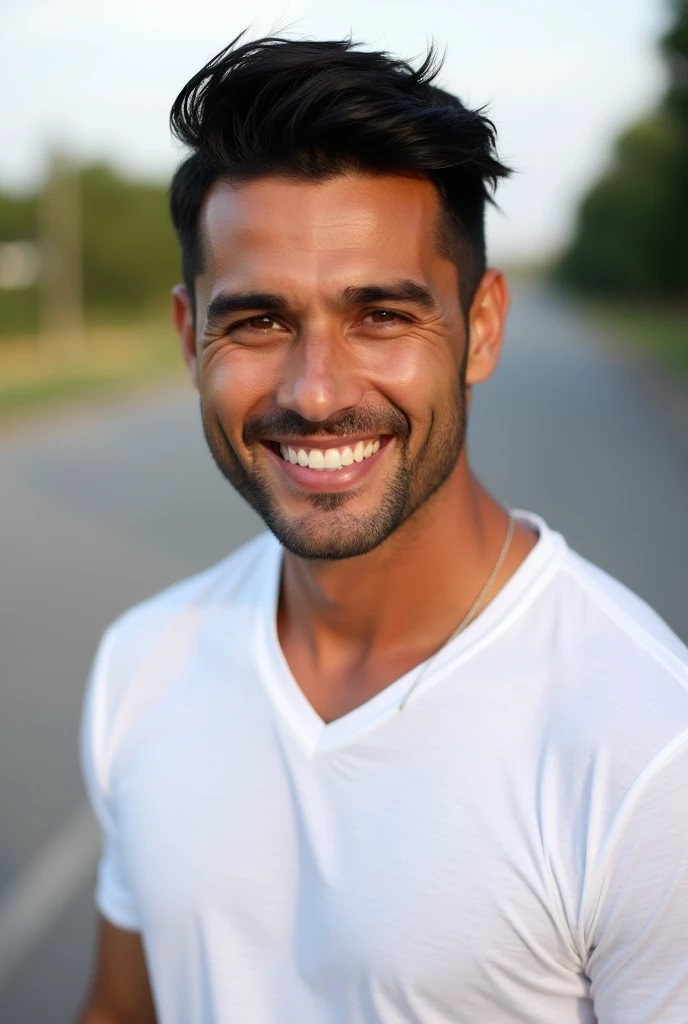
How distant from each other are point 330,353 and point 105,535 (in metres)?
8.12

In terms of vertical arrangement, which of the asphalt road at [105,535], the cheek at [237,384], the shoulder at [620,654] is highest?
the cheek at [237,384]

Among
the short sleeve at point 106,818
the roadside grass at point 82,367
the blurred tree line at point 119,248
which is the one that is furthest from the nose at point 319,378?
the blurred tree line at point 119,248

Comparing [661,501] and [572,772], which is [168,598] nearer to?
[572,772]

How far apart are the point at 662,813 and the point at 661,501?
9873 millimetres

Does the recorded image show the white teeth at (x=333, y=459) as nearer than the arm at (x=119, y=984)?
Yes

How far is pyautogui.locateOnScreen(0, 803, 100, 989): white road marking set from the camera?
4137 millimetres

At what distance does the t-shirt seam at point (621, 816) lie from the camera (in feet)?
5.61

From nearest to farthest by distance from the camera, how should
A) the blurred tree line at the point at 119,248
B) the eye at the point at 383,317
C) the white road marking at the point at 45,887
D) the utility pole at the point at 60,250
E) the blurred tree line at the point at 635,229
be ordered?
1. the eye at the point at 383,317
2. the white road marking at the point at 45,887
3. the utility pole at the point at 60,250
4. the blurred tree line at the point at 119,248
5. the blurred tree line at the point at 635,229

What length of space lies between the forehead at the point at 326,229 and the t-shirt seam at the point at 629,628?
0.60m

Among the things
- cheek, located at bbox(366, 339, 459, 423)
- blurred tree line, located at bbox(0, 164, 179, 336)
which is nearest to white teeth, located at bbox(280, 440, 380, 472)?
cheek, located at bbox(366, 339, 459, 423)

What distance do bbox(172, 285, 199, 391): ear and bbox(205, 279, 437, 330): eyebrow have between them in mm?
236

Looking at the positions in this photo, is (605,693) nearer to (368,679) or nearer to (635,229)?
(368,679)

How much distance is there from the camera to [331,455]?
2.17 metres

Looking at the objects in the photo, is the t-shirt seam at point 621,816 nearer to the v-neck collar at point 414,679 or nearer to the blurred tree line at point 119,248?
the v-neck collar at point 414,679
